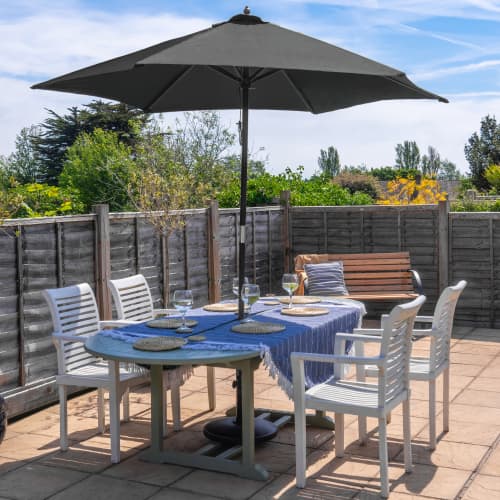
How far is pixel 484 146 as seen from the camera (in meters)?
39.8

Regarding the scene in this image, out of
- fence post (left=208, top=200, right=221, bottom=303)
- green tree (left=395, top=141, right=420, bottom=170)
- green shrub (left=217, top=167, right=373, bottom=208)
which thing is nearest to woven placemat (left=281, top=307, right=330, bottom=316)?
fence post (left=208, top=200, right=221, bottom=303)

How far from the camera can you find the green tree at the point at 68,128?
37.1 meters

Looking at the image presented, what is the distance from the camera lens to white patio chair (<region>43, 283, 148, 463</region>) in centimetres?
448

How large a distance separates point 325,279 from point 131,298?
3448mm

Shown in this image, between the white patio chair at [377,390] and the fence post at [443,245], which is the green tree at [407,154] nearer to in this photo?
the fence post at [443,245]

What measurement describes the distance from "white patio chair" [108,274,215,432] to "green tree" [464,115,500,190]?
34785 millimetres

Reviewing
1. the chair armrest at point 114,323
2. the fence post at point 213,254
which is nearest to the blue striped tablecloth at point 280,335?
the chair armrest at point 114,323

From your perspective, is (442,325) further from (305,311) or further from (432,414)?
(305,311)

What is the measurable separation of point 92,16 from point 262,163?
1375cm

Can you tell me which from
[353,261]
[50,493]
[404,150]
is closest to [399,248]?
[353,261]

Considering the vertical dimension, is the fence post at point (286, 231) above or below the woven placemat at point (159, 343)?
above

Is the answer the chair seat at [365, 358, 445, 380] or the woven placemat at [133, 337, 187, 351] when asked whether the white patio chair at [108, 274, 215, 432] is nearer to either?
the woven placemat at [133, 337, 187, 351]

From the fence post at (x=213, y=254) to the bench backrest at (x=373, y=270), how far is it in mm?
1196

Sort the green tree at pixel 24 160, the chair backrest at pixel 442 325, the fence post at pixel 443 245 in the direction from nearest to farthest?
the chair backrest at pixel 442 325
the fence post at pixel 443 245
the green tree at pixel 24 160
